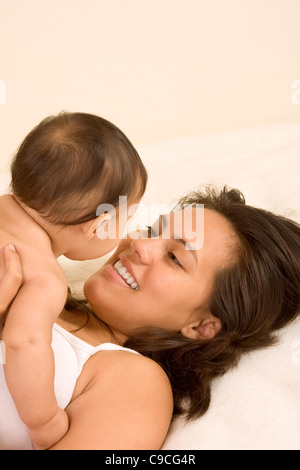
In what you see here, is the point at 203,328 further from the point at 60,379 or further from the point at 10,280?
the point at 10,280

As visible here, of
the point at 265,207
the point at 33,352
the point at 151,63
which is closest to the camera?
the point at 33,352

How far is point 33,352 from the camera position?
39.6 inches

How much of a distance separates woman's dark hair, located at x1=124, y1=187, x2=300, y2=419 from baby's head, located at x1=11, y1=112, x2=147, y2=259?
406 mm

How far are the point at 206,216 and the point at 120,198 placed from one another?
390 millimetres

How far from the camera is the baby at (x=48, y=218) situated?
1.02 m

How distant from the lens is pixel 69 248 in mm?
1303

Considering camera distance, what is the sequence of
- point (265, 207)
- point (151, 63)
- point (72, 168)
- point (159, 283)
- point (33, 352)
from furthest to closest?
point (151, 63), point (265, 207), point (159, 283), point (72, 168), point (33, 352)

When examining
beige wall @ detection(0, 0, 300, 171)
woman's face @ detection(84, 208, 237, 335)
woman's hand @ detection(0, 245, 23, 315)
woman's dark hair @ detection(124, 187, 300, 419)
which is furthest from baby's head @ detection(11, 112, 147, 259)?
beige wall @ detection(0, 0, 300, 171)

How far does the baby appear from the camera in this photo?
1.02 m

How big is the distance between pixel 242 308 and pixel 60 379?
1.70ft

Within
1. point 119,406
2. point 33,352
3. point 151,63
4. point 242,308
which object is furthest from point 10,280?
point 151,63

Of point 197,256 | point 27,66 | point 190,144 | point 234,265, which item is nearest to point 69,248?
point 197,256

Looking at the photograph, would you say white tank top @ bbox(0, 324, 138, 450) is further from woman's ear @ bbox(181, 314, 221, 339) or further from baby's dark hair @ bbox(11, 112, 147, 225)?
baby's dark hair @ bbox(11, 112, 147, 225)
